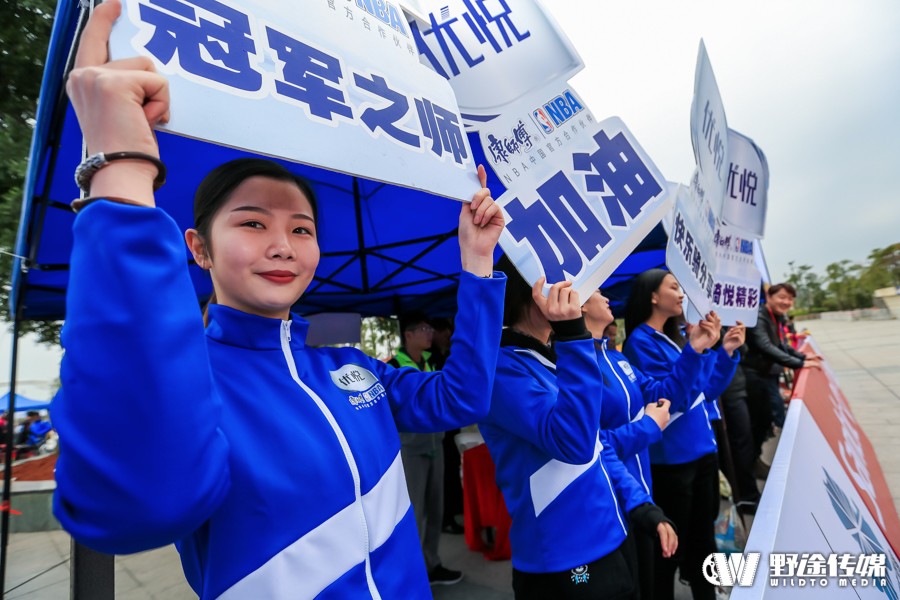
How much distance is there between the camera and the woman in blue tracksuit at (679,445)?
252 cm

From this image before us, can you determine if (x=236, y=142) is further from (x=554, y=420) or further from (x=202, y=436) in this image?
(x=554, y=420)

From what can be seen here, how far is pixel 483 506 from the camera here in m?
3.71

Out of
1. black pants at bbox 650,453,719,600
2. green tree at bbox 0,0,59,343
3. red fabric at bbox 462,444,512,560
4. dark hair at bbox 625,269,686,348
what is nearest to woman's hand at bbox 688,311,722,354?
dark hair at bbox 625,269,686,348

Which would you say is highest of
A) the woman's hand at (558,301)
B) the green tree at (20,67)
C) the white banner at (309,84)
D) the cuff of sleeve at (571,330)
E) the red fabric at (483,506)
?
the green tree at (20,67)

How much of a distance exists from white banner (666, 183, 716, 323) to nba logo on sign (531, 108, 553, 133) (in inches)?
27.1

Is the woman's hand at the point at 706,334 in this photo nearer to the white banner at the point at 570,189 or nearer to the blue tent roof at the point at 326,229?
the white banner at the point at 570,189

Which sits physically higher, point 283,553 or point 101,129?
point 101,129

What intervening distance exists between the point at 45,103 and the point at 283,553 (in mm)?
1334

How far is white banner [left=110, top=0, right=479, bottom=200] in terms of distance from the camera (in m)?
0.70

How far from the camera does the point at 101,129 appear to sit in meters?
0.59

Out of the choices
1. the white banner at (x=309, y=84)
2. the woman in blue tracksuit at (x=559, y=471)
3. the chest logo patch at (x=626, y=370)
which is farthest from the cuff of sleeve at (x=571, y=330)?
the chest logo patch at (x=626, y=370)

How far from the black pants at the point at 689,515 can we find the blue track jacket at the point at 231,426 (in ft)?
6.33

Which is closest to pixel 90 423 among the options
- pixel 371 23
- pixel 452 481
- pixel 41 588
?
pixel 371 23

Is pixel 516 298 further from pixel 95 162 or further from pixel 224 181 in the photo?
pixel 95 162
